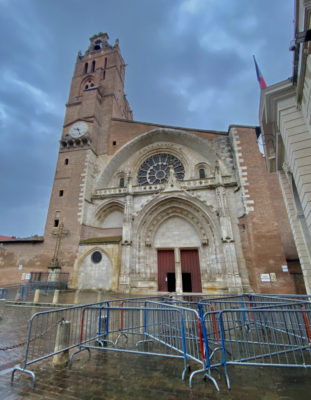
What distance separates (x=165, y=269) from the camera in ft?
48.4

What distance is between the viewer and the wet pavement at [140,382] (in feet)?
8.69

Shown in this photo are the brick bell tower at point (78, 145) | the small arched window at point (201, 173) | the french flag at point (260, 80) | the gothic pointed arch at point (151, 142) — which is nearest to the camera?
the french flag at point (260, 80)

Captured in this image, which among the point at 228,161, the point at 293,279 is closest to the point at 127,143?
the point at 228,161

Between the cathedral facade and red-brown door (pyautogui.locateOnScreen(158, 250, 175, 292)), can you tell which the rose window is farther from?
red-brown door (pyautogui.locateOnScreen(158, 250, 175, 292))

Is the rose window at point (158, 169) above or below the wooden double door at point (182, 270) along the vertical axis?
above

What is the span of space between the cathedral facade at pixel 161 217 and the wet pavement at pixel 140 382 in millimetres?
9621

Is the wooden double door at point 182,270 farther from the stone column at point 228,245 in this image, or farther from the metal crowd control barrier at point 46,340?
the metal crowd control barrier at point 46,340

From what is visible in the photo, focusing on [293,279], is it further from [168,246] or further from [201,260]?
[168,246]

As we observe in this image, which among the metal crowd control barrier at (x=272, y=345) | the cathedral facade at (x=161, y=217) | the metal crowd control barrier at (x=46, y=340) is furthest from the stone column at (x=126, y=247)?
the metal crowd control barrier at (x=272, y=345)

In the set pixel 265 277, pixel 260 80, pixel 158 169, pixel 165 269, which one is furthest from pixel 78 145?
pixel 265 277

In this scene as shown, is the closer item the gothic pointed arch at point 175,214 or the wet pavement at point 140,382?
the wet pavement at point 140,382

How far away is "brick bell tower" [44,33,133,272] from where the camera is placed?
15.8 m

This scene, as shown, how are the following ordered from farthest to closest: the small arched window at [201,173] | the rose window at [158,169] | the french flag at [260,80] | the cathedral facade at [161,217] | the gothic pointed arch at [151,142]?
the rose window at [158,169], the gothic pointed arch at [151,142], the small arched window at [201,173], the cathedral facade at [161,217], the french flag at [260,80]

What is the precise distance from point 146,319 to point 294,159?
594cm
